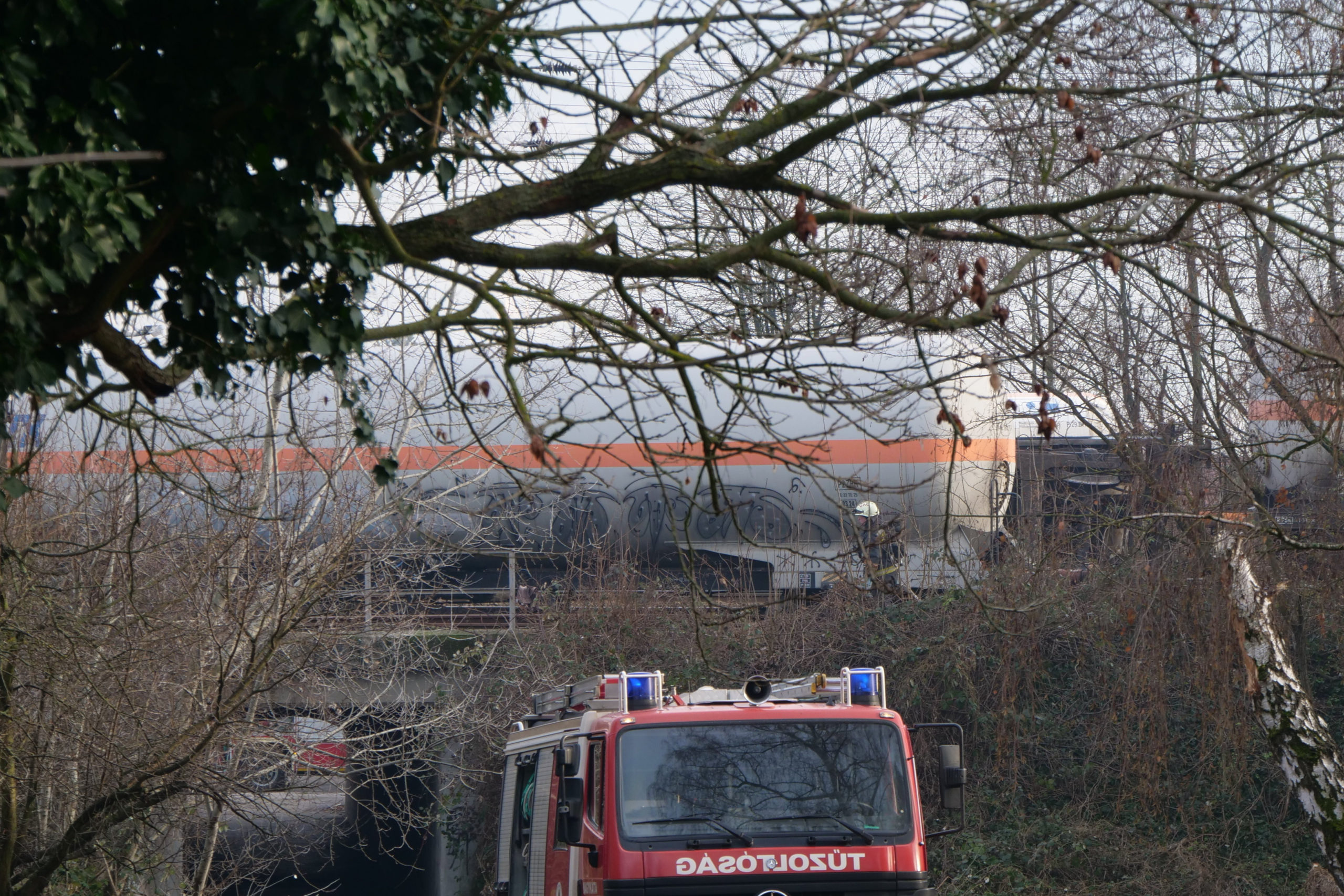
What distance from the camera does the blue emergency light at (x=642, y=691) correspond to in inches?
357

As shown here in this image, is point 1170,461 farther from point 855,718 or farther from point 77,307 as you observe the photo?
point 77,307

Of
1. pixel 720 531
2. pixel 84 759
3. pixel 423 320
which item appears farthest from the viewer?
pixel 720 531

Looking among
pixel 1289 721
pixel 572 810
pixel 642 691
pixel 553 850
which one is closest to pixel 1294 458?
pixel 1289 721

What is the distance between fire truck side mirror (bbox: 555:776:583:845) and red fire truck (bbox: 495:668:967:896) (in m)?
0.01

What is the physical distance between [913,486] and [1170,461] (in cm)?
1043

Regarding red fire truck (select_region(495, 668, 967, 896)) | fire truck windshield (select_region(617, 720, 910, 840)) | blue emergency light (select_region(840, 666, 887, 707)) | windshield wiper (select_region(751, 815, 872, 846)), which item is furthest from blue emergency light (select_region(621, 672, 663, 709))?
blue emergency light (select_region(840, 666, 887, 707))

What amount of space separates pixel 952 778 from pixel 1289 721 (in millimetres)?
5151

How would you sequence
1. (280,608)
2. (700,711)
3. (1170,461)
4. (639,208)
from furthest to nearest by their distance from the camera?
(1170,461) → (280,608) → (700,711) → (639,208)

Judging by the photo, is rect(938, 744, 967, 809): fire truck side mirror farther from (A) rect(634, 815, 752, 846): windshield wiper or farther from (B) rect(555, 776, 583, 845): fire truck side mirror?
(B) rect(555, 776, 583, 845): fire truck side mirror

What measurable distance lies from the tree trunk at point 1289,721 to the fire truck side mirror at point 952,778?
4.75 meters

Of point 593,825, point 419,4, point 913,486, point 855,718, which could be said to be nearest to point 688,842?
point 593,825

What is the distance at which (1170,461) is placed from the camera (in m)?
14.6

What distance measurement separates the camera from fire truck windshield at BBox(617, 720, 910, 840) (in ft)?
27.3

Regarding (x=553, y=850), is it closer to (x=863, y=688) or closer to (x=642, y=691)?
(x=642, y=691)
